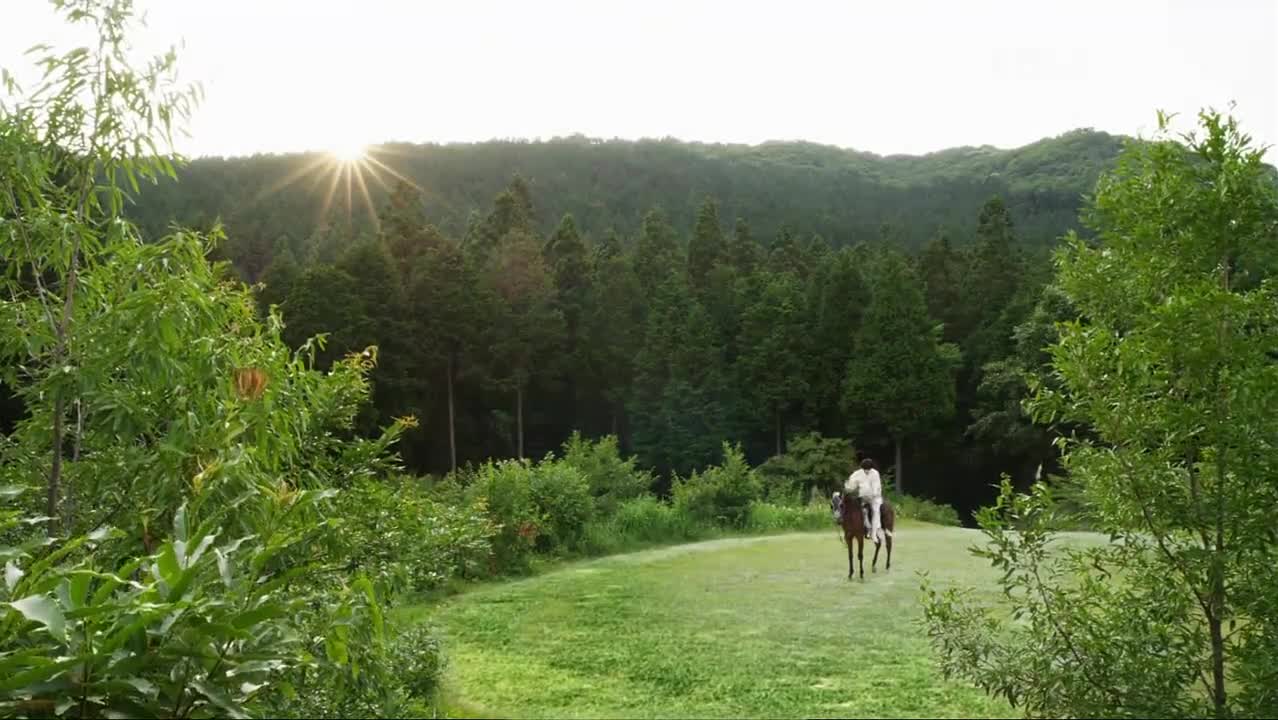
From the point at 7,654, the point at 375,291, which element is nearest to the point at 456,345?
the point at 375,291

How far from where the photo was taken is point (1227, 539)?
4.48 meters

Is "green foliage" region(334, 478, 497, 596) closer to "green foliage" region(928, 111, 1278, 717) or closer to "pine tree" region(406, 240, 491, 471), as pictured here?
"green foliage" region(928, 111, 1278, 717)

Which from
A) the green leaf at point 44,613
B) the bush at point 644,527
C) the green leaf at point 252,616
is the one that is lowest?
the bush at point 644,527

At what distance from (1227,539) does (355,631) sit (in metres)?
4.40

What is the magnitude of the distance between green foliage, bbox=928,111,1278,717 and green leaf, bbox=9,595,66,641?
14.8 ft

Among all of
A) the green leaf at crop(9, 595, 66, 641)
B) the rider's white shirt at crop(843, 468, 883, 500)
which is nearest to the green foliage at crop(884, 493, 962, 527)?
the rider's white shirt at crop(843, 468, 883, 500)

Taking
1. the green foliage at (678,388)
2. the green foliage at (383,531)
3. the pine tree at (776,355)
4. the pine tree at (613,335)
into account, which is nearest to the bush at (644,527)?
the green foliage at (383,531)

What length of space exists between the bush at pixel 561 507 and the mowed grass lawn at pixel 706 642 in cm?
159

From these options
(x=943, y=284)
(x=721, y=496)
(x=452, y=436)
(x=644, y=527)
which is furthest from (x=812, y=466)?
(x=943, y=284)

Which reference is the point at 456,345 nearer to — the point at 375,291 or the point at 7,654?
the point at 375,291

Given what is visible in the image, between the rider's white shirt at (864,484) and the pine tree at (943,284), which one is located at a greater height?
the pine tree at (943,284)

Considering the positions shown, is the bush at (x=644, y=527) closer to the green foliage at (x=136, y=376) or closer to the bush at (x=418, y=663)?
the bush at (x=418, y=663)

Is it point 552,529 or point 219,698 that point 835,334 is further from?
point 219,698

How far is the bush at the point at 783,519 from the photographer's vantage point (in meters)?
20.8
